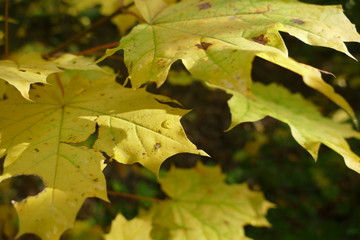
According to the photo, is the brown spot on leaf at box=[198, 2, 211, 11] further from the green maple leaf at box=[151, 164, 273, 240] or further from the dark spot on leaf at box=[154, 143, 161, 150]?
the green maple leaf at box=[151, 164, 273, 240]

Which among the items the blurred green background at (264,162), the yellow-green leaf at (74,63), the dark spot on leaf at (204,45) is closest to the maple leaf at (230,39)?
the dark spot on leaf at (204,45)

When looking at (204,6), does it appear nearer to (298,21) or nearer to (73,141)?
(298,21)

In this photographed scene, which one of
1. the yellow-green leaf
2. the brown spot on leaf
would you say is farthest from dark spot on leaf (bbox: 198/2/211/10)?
the yellow-green leaf

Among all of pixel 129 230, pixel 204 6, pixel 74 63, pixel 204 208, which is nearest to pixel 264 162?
pixel 204 208

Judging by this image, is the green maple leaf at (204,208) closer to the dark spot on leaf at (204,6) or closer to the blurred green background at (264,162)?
the blurred green background at (264,162)

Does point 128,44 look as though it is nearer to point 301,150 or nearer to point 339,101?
point 339,101

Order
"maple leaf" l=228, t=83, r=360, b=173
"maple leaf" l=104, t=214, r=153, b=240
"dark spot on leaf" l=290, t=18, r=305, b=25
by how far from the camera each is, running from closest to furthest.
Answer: "dark spot on leaf" l=290, t=18, r=305, b=25
"maple leaf" l=228, t=83, r=360, b=173
"maple leaf" l=104, t=214, r=153, b=240
